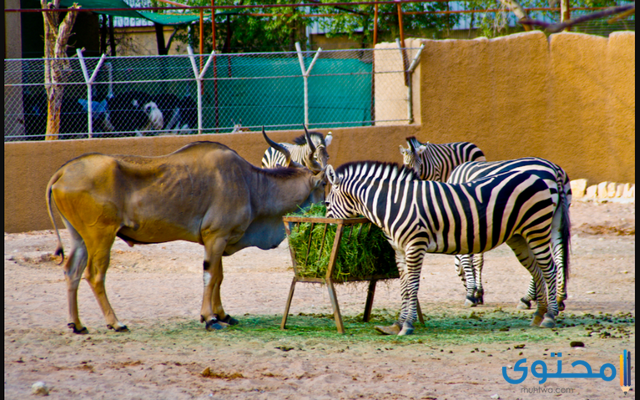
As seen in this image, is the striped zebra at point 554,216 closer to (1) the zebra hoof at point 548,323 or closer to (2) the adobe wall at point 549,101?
(1) the zebra hoof at point 548,323

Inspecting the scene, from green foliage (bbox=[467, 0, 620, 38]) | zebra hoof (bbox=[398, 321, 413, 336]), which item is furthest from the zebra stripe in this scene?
green foliage (bbox=[467, 0, 620, 38])

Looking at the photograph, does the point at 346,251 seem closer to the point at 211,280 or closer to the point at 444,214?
the point at 444,214

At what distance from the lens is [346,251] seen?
5.60 meters

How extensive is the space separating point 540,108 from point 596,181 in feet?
6.73

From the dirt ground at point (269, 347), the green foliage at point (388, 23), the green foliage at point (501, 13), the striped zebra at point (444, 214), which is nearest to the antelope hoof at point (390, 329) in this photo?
the striped zebra at point (444, 214)

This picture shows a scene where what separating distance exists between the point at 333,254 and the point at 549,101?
10.0 m

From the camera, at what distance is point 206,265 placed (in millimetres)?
5918

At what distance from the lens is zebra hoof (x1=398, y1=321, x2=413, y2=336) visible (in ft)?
17.9

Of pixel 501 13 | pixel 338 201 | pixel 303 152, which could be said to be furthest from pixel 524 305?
pixel 501 13

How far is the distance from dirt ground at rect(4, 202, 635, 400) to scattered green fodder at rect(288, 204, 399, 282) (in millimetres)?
566

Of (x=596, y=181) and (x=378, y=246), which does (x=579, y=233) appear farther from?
(x=378, y=246)

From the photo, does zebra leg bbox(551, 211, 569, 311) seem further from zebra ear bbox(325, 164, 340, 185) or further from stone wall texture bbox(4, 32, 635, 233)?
stone wall texture bbox(4, 32, 635, 233)

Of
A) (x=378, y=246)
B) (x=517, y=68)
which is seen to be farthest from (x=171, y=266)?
(x=517, y=68)

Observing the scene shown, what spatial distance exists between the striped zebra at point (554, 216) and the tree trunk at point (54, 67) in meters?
7.67
